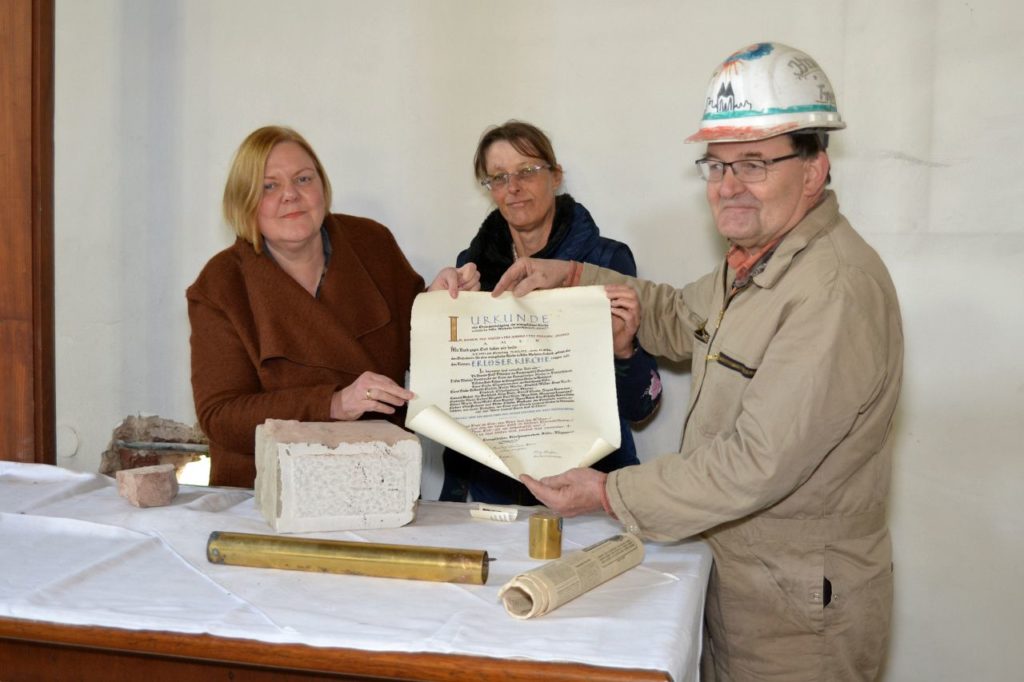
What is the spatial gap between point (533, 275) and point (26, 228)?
90.4 inches

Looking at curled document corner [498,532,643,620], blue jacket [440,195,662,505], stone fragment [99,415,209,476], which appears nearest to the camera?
curled document corner [498,532,643,620]

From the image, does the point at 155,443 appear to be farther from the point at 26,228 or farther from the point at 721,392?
the point at 721,392

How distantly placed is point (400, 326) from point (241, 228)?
0.58m

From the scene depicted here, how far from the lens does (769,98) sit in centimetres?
221

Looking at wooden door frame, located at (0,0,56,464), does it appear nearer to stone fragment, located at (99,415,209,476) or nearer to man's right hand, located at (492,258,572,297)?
stone fragment, located at (99,415,209,476)

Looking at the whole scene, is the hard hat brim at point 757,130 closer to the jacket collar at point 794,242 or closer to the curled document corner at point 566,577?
the jacket collar at point 794,242

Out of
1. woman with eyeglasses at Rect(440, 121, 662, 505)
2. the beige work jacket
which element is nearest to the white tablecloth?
the beige work jacket

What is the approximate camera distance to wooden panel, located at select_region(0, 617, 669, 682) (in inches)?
63.9

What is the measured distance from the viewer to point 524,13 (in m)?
3.70

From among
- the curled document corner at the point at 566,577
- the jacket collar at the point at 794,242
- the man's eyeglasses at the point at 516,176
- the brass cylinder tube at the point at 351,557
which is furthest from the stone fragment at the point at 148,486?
the jacket collar at the point at 794,242

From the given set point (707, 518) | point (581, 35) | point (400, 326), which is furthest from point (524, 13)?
point (707, 518)

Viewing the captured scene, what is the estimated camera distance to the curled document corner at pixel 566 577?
1.80 m

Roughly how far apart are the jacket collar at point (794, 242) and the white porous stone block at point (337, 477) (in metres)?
0.90

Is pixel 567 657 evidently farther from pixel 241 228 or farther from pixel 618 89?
pixel 618 89
